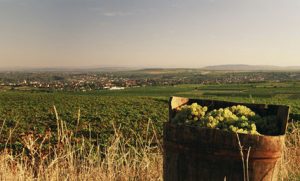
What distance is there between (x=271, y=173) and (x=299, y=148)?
3.58m

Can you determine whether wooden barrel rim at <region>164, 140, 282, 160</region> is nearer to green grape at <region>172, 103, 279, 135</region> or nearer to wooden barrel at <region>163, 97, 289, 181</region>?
wooden barrel at <region>163, 97, 289, 181</region>

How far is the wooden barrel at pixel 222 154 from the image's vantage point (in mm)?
2656

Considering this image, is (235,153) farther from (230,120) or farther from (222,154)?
(230,120)

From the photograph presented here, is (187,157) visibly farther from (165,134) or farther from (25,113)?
(25,113)

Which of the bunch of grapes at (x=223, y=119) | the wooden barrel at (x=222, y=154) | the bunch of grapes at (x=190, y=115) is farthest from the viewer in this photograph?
the bunch of grapes at (x=190, y=115)

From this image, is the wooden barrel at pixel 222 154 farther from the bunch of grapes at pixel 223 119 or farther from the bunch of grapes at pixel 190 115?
the bunch of grapes at pixel 190 115

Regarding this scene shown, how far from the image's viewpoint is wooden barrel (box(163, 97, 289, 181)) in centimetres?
266

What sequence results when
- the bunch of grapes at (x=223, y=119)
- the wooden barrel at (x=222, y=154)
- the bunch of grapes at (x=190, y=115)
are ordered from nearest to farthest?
the wooden barrel at (x=222, y=154) → the bunch of grapes at (x=223, y=119) → the bunch of grapes at (x=190, y=115)

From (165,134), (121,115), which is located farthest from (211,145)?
(121,115)

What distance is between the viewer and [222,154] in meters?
2.69

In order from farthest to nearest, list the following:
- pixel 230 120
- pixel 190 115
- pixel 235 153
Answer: pixel 190 115, pixel 230 120, pixel 235 153

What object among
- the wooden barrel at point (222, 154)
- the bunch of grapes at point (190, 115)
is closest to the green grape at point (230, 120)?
the bunch of grapes at point (190, 115)

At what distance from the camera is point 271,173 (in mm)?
2752

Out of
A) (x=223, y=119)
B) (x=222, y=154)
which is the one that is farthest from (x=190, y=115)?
(x=222, y=154)
